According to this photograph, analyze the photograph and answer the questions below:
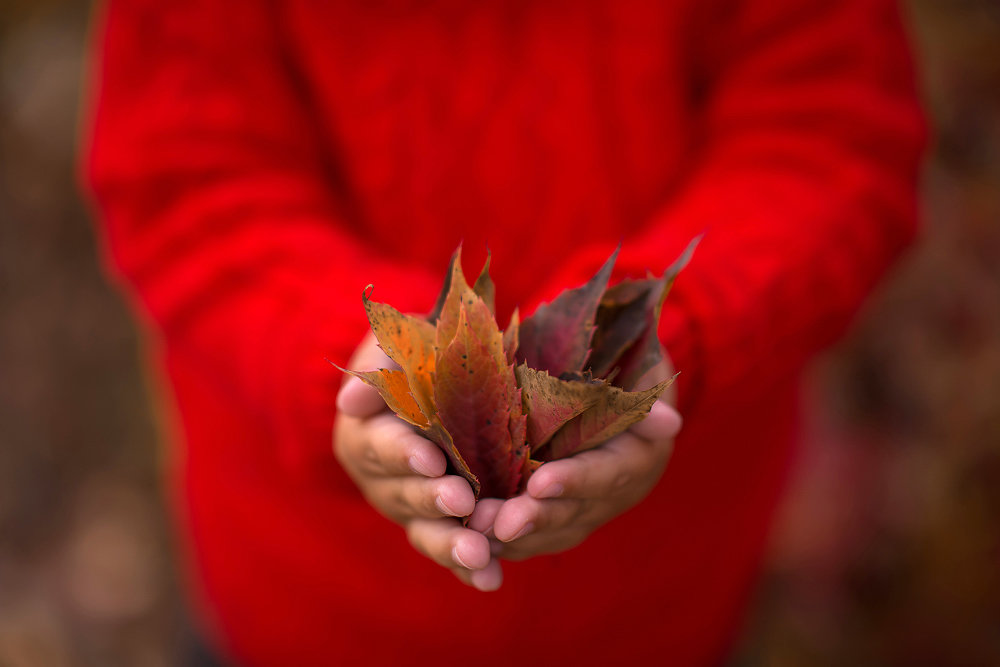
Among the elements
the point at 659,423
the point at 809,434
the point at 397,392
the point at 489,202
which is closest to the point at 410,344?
the point at 397,392

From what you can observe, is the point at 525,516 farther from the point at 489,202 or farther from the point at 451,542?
the point at 489,202

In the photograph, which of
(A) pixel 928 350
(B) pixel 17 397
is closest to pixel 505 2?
(A) pixel 928 350

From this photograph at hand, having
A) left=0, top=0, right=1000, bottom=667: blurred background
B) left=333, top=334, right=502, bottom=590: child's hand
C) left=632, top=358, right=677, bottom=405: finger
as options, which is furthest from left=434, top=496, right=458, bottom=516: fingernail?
left=0, top=0, right=1000, bottom=667: blurred background

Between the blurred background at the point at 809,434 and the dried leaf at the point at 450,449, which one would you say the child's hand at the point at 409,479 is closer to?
the dried leaf at the point at 450,449

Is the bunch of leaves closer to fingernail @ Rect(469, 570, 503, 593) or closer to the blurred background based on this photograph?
fingernail @ Rect(469, 570, 503, 593)

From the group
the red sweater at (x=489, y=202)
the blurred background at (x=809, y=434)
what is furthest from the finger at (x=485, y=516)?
the blurred background at (x=809, y=434)

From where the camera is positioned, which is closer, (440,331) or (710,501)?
(440,331)

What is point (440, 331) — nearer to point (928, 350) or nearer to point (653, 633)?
point (653, 633)
